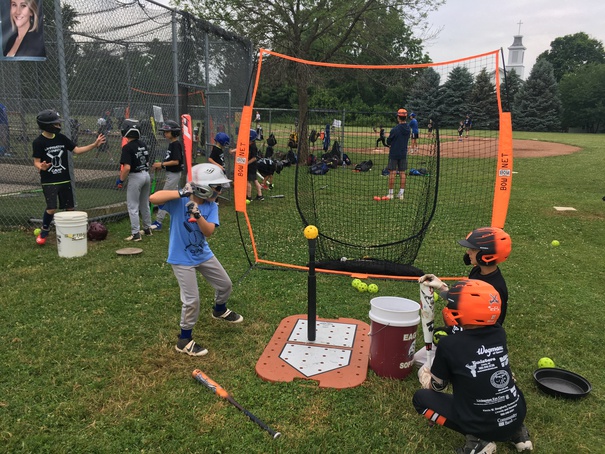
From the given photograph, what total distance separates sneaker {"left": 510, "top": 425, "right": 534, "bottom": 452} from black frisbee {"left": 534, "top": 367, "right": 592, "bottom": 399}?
0.69 m

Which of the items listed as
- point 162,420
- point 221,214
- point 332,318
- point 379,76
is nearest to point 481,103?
point 332,318

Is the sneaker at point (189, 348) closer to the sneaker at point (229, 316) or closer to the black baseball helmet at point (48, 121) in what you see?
the sneaker at point (229, 316)

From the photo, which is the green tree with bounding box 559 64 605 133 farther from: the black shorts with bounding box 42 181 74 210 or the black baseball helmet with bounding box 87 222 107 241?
the black shorts with bounding box 42 181 74 210

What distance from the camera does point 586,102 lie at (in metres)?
53.8

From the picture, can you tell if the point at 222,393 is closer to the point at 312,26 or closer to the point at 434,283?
the point at 434,283

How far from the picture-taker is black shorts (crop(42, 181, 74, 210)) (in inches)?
255

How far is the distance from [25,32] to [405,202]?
307 inches

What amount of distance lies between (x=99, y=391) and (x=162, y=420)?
624 mm

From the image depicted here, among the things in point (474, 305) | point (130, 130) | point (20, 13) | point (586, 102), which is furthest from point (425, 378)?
point (586, 102)

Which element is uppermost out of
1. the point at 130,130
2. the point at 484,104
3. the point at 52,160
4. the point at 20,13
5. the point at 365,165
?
the point at 20,13

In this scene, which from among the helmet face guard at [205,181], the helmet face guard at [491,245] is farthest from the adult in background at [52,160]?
the helmet face guard at [491,245]

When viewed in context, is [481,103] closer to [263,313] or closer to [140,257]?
[263,313]

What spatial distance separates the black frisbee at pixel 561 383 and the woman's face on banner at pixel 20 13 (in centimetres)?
794

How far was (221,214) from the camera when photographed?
902cm
